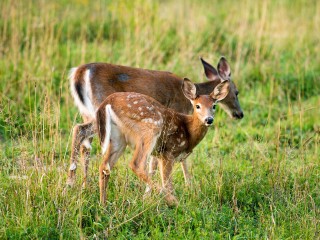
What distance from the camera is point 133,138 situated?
5.97 m

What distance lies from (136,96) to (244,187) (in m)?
1.20

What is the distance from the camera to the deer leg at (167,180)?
18.5ft

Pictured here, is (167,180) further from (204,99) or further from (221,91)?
(221,91)

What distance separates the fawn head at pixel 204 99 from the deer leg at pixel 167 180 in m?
0.49

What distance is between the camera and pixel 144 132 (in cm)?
595

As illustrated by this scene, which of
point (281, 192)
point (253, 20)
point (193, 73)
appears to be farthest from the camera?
point (253, 20)

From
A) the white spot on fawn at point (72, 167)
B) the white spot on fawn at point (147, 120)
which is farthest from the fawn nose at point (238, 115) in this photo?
the white spot on fawn at point (72, 167)

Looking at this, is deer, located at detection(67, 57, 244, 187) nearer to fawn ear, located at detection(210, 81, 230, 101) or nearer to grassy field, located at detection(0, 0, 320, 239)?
grassy field, located at detection(0, 0, 320, 239)

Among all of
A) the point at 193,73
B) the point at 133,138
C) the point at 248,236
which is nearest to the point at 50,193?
the point at 133,138

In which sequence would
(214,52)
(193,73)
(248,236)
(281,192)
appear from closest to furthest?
(248,236) < (281,192) < (193,73) < (214,52)

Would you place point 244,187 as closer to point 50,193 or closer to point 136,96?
point 136,96

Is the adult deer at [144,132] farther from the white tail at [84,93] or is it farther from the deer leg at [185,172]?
the white tail at [84,93]

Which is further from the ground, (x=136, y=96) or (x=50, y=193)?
(x=136, y=96)

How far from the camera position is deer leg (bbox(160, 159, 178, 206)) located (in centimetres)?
562
